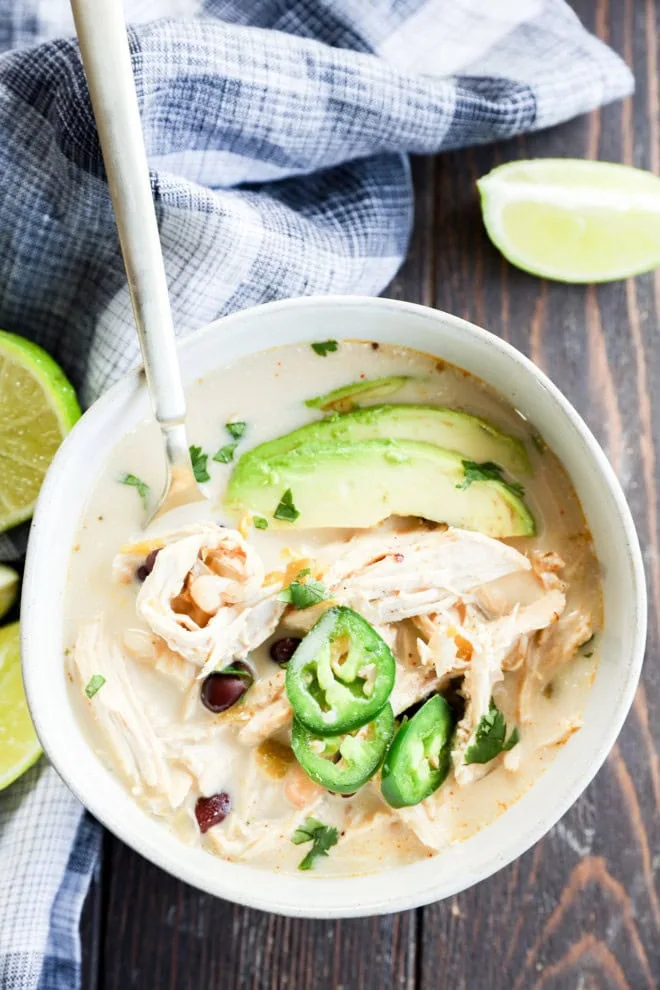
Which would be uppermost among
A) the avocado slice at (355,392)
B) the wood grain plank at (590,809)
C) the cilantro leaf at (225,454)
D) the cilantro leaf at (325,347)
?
the cilantro leaf at (325,347)

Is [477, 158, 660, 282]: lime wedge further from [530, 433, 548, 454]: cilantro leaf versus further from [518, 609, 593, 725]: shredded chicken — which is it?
[518, 609, 593, 725]: shredded chicken

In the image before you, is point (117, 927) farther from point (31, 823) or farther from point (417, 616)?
point (417, 616)

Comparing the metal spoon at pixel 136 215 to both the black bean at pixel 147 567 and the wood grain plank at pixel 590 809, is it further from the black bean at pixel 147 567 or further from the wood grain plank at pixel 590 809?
the wood grain plank at pixel 590 809

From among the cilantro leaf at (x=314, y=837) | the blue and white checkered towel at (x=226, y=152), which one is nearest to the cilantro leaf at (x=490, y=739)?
the cilantro leaf at (x=314, y=837)

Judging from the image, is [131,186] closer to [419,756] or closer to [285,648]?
[285,648]

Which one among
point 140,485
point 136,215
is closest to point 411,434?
point 140,485

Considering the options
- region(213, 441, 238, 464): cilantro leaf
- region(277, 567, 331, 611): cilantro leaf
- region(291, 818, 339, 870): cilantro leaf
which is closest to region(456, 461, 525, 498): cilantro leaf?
region(277, 567, 331, 611): cilantro leaf

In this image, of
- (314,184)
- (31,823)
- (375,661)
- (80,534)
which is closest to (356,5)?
(314,184)
